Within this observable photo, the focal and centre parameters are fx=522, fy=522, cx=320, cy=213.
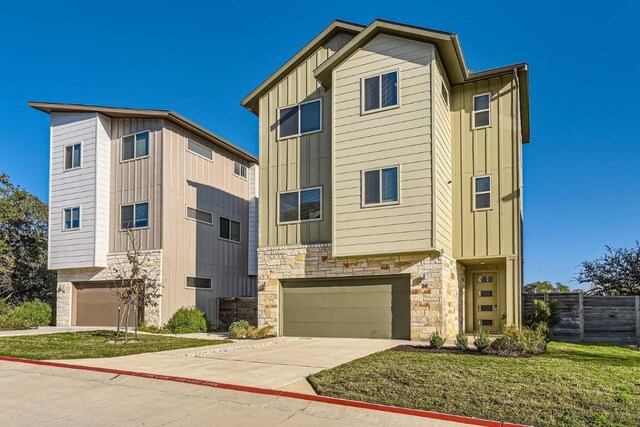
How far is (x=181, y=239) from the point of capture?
2048 cm

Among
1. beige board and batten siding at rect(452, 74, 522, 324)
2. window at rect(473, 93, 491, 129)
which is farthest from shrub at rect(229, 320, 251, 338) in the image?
window at rect(473, 93, 491, 129)

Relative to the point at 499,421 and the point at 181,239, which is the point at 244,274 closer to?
the point at 181,239

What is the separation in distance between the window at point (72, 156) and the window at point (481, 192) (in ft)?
50.4

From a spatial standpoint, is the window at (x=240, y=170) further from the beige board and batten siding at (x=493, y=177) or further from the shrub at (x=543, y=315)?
the shrub at (x=543, y=315)

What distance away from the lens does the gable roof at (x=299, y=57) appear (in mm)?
16297

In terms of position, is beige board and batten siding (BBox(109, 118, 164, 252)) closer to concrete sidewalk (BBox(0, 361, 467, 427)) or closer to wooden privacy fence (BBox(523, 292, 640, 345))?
concrete sidewalk (BBox(0, 361, 467, 427))

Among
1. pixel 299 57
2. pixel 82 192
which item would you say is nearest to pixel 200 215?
pixel 82 192

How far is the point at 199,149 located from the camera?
21844mm

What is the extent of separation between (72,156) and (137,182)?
11.0ft

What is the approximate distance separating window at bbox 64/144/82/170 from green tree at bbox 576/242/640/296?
822 inches

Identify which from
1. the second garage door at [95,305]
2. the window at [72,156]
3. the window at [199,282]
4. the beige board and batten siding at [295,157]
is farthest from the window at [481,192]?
the window at [72,156]

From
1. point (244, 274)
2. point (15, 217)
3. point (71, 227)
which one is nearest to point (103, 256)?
point (71, 227)

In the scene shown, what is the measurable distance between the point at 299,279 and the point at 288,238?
134cm

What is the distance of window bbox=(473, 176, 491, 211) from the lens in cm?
1561
